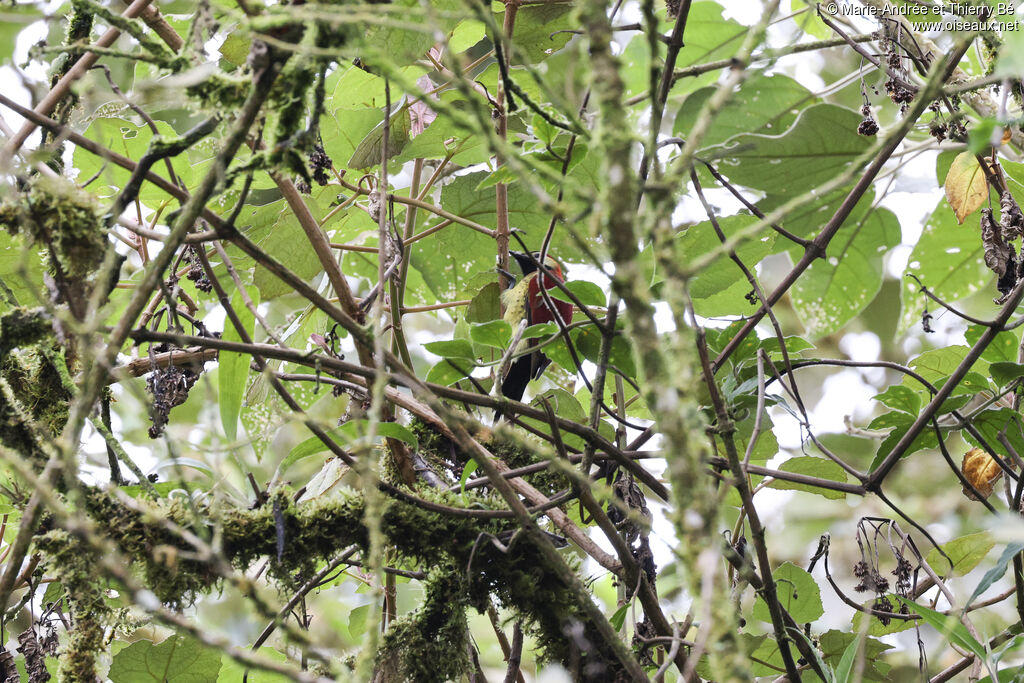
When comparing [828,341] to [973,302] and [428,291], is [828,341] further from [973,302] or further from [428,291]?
[428,291]

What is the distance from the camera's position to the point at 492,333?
1151 millimetres

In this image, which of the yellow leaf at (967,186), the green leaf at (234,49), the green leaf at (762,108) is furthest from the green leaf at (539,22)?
the yellow leaf at (967,186)

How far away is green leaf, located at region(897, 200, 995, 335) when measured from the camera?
1784 millimetres

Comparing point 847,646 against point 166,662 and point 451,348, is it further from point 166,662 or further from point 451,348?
point 166,662

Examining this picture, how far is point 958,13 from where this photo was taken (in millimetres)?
1508

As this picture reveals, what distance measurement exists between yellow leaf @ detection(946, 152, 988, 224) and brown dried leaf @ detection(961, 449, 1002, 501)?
1.45ft

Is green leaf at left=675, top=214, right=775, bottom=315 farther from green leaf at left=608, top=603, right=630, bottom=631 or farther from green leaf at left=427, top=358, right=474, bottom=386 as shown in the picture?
green leaf at left=608, top=603, right=630, bottom=631

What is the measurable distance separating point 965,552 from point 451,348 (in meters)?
1.06

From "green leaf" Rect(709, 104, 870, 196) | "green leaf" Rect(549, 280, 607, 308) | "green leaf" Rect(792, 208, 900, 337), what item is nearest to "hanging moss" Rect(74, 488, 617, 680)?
"green leaf" Rect(549, 280, 607, 308)

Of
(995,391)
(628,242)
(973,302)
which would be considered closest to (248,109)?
(628,242)

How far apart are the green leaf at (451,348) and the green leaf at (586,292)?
18 cm

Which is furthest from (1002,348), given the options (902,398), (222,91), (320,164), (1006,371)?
(222,91)

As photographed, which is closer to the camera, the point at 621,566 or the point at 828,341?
the point at 621,566

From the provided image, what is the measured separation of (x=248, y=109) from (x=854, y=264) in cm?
153
